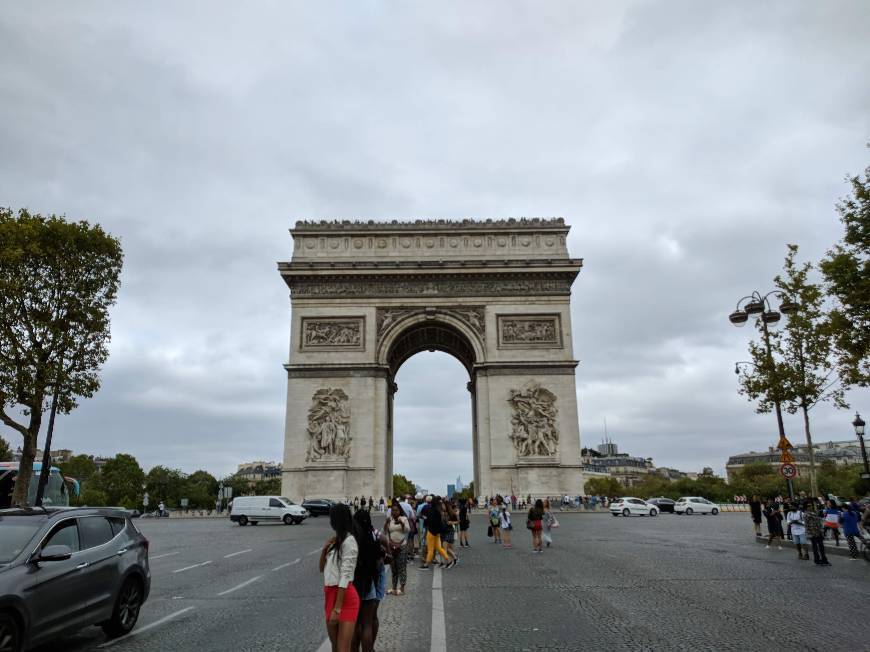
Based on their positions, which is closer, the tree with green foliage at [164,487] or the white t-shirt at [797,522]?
the white t-shirt at [797,522]

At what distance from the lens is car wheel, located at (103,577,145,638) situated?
6863 mm

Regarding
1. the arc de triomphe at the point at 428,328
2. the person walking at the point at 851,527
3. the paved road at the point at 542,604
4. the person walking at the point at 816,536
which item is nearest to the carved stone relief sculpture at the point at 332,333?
the arc de triomphe at the point at 428,328

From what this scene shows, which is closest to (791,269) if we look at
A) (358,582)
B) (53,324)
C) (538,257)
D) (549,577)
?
(538,257)

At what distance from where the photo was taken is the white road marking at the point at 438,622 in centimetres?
619

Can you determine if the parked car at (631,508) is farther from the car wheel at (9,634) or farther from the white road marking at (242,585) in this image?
the car wheel at (9,634)

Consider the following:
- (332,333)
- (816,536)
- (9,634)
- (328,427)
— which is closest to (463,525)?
(816,536)

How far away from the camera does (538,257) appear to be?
130 ft

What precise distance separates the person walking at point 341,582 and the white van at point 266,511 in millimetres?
27294

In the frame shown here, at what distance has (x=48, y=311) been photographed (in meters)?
21.6

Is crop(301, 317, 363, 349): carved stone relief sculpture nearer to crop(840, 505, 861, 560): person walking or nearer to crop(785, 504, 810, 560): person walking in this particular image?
crop(785, 504, 810, 560): person walking

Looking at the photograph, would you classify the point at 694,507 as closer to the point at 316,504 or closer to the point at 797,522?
the point at 316,504

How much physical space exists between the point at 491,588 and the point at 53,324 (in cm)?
1863

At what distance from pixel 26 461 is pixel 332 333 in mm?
19857

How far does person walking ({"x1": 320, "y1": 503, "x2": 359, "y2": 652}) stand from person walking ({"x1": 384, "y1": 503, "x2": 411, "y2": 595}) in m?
4.51
